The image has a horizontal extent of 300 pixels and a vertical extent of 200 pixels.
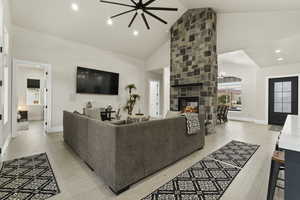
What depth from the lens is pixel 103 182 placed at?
6.33 feet

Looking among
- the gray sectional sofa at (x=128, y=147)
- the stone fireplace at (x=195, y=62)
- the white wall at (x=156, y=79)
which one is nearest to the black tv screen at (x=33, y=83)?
the white wall at (x=156, y=79)

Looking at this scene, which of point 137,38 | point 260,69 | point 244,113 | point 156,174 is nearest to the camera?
point 156,174

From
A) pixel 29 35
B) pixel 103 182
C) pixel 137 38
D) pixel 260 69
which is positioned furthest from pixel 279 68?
pixel 29 35

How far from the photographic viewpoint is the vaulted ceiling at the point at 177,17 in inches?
153

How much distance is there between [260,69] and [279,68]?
2.36 ft

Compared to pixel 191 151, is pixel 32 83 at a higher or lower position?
higher

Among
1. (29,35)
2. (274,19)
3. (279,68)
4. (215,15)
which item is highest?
(215,15)

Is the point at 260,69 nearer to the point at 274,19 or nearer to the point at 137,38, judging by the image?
the point at 274,19

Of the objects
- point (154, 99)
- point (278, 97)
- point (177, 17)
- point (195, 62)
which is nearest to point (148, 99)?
point (154, 99)

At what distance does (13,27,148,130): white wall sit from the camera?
4.45 meters

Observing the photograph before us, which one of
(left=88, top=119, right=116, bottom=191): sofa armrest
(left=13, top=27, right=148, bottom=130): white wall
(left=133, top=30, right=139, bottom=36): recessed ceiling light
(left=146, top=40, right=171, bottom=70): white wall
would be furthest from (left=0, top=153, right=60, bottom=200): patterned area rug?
(left=146, top=40, right=171, bottom=70): white wall

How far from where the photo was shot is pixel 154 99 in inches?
341

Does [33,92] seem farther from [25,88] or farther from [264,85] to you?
[264,85]

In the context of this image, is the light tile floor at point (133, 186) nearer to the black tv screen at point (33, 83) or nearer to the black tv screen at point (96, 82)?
the black tv screen at point (96, 82)
